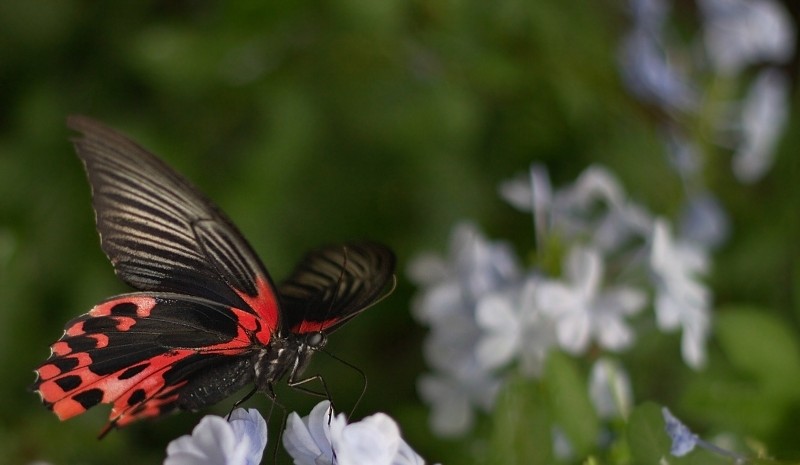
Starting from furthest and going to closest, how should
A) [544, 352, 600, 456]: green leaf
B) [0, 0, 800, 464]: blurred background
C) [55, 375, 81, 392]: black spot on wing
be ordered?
[0, 0, 800, 464]: blurred background < [544, 352, 600, 456]: green leaf < [55, 375, 81, 392]: black spot on wing

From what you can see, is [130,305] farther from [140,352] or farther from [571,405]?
[571,405]

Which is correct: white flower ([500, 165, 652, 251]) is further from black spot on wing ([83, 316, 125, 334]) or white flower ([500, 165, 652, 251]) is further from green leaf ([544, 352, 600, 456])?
black spot on wing ([83, 316, 125, 334])

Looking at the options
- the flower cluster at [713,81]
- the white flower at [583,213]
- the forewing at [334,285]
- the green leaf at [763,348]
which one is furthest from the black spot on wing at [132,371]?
the flower cluster at [713,81]

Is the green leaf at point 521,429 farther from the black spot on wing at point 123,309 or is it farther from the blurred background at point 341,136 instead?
the blurred background at point 341,136

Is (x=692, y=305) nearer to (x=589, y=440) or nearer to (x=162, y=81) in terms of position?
(x=589, y=440)

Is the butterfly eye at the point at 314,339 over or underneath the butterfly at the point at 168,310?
underneath

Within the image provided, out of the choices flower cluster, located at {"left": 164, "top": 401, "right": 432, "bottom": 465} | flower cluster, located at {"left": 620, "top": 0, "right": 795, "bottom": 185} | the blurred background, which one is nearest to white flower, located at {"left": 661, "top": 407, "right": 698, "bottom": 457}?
flower cluster, located at {"left": 164, "top": 401, "right": 432, "bottom": 465}

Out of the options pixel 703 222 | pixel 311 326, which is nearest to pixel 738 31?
pixel 703 222
